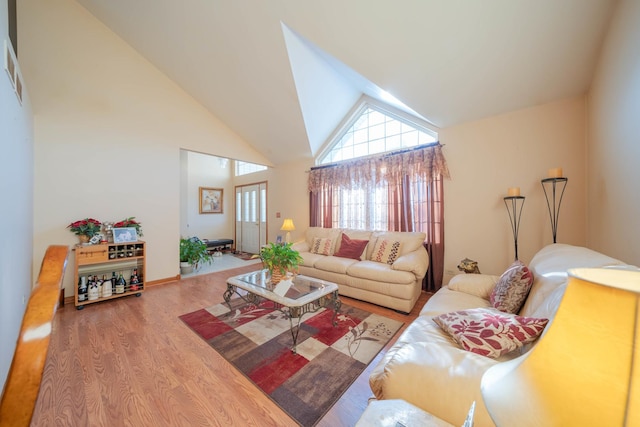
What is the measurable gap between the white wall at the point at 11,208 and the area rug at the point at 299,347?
46.8 inches

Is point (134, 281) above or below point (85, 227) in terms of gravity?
below

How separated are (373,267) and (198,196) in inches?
216

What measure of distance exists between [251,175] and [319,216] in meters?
2.74

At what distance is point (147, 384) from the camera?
158cm

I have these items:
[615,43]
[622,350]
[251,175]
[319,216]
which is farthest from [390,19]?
[251,175]

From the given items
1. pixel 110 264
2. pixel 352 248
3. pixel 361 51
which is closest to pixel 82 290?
pixel 110 264

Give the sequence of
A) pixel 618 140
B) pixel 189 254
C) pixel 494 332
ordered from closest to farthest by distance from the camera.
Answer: pixel 494 332
pixel 618 140
pixel 189 254

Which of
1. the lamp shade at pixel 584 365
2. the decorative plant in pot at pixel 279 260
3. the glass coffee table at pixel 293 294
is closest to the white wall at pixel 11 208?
the glass coffee table at pixel 293 294

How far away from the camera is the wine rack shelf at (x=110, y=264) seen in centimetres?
276

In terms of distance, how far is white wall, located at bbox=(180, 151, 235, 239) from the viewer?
6152 millimetres

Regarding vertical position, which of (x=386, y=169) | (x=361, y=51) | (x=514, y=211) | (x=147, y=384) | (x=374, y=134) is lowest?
(x=147, y=384)

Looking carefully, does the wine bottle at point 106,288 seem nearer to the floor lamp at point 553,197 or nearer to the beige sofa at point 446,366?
the beige sofa at point 446,366

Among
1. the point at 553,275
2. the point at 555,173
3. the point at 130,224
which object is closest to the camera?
the point at 553,275

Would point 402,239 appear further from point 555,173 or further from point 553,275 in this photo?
point 553,275
